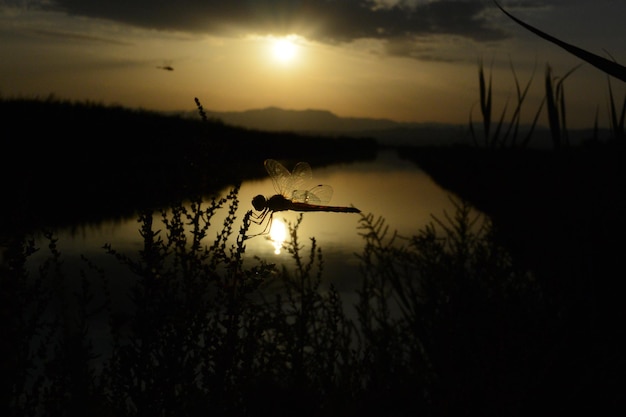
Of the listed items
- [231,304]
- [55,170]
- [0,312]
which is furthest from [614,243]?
[55,170]

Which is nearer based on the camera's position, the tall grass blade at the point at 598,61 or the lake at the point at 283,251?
the tall grass blade at the point at 598,61

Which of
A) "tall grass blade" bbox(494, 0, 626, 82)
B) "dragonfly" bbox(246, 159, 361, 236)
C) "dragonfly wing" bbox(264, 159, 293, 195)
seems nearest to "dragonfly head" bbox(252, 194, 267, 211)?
"dragonfly" bbox(246, 159, 361, 236)

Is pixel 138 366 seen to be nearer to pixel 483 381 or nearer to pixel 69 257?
pixel 483 381

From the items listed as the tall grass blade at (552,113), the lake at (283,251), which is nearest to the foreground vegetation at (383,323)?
the tall grass blade at (552,113)

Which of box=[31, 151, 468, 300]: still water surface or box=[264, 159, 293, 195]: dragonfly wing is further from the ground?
box=[264, 159, 293, 195]: dragonfly wing

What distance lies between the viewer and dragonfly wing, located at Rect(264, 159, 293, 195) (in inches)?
65.8

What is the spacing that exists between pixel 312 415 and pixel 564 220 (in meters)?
2.71

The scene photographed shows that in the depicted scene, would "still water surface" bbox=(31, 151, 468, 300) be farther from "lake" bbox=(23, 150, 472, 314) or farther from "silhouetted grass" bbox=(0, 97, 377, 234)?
"silhouetted grass" bbox=(0, 97, 377, 234)

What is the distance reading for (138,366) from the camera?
177 centimetres

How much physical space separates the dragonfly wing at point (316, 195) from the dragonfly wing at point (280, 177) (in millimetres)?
40

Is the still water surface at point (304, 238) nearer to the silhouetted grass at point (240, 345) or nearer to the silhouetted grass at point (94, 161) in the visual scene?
the silhouetted grass at point (94, 161)

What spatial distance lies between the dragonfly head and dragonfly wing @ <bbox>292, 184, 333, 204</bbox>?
1.38ft

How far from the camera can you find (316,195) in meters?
1.76

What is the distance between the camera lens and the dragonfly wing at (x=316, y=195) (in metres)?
1.71
